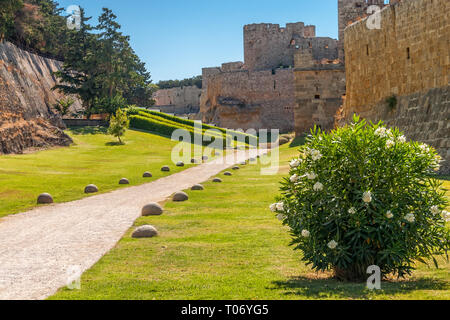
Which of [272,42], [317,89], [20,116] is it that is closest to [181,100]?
[272,42]

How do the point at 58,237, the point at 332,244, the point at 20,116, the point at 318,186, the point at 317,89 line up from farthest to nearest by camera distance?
the point at 317,89, the point at 20,116, the point at 58,237, the point at 318,186, the point at 332,244

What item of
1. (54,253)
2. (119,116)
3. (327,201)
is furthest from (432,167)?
(119,116)

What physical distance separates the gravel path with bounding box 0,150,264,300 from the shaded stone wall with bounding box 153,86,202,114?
76337 millimetres

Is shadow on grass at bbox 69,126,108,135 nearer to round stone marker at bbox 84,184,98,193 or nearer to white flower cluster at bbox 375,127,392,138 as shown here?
round stone marker at bbox 84,184,98,193

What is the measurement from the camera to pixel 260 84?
63156 mm

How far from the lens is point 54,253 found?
8820 millimetres

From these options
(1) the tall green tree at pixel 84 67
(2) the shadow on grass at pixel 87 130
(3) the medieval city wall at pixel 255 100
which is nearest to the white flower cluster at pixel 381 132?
(2) the shadow on grass at pixel 87 130

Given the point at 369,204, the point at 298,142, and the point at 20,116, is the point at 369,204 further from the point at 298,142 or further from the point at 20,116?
the point at 298,142

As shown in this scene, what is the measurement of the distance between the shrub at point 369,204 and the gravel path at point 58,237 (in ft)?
10.3

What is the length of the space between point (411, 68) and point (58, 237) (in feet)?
45.7

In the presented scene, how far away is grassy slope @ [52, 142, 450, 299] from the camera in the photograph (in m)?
5.98

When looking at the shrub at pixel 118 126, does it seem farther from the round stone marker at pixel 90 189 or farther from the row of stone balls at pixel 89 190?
the round stone marker at pixel 90 189

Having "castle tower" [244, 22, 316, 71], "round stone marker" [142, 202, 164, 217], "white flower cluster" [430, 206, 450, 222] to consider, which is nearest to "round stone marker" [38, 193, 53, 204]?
"round stone marker" [142, 202, 164, 217]

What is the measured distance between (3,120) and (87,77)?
2076cm
